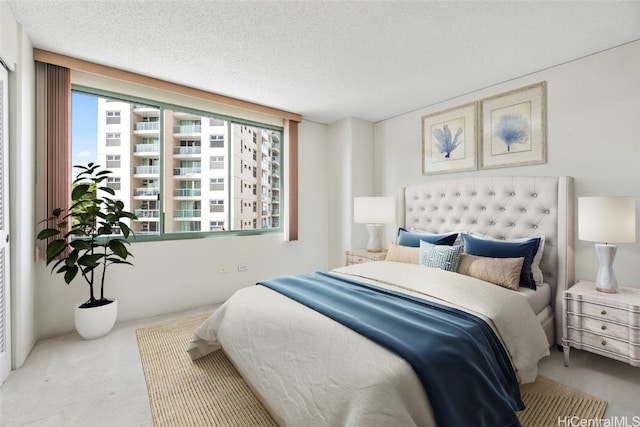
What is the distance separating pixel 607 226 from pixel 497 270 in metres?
0.75

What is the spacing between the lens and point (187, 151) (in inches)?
139

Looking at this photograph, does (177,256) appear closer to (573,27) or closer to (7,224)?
(7,224)

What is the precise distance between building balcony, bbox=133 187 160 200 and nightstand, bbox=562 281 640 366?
12.6 feet

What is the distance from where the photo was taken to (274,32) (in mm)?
2174

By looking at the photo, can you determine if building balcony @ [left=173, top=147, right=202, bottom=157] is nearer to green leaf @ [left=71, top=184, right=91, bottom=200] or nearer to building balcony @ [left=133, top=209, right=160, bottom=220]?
building balcony @ [left=133, top=209, right=160, bottom=220]

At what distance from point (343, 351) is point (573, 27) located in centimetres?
269

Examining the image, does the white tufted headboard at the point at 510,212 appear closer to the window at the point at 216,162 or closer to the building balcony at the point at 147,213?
the window at the point at 216,162

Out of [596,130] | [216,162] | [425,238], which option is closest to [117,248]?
[216,162]

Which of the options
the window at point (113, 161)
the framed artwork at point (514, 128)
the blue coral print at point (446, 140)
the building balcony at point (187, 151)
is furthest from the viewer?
the building balcony at point (187, 151)

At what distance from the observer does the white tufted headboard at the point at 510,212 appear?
244cm

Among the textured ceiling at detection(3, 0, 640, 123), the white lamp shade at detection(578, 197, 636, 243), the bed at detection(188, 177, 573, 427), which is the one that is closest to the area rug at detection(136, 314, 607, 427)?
the bed at detection(188, 177, 573, 427)

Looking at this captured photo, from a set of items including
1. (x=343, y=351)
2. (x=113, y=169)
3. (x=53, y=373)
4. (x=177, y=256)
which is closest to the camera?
(x=343, y=351)

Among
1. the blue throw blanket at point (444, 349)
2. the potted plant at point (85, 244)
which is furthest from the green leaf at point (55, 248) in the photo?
the blue throw blanket at point (444, 349)

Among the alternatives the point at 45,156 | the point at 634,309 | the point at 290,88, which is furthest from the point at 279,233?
the point at 634,309
